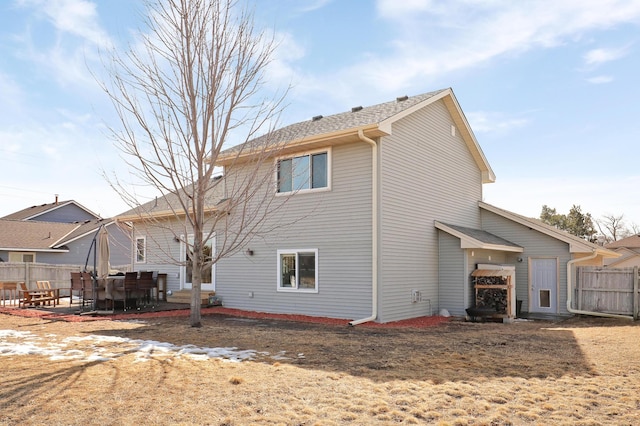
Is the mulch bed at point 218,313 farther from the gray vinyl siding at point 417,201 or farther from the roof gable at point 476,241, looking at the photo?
the roof gable at point 476,241

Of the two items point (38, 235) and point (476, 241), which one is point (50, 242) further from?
point (476, 241)

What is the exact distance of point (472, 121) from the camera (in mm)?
16688

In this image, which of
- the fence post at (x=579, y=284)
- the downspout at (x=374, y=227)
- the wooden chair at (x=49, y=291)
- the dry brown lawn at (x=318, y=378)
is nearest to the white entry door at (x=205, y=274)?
the wooden chair at (x=49, y=291)

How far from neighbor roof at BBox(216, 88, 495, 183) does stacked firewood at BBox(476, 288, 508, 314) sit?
5.55 metres

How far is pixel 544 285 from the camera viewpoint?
15695 mm

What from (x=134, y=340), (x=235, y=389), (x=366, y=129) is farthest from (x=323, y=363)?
(x=366, y=129)

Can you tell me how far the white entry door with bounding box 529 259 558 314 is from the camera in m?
15.5

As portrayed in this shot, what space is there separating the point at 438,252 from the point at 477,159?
4825mm

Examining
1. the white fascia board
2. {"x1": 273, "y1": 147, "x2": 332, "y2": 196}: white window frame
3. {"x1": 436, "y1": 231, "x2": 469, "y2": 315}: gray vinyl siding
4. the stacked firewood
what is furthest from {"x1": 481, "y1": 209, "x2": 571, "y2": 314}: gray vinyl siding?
the white fascia board

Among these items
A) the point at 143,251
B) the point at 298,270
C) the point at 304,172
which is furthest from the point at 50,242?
the point at 304,172

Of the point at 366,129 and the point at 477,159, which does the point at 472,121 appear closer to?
the point at 477,159

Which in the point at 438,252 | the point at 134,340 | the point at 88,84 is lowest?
the point at 134,340

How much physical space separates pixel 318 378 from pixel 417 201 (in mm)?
8800

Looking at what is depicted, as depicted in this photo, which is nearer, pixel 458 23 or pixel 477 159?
pixel 458 23
